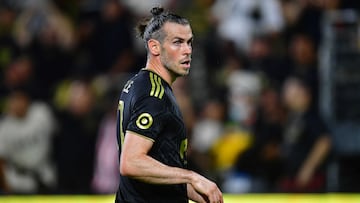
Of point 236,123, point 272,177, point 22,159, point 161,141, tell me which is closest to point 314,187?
point 272,177

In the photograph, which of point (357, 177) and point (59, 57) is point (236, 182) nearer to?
point (357, 177)

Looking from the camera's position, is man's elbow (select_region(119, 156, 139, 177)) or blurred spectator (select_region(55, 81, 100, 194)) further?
blurred spectator (select_region(55, 81, 100, 194))

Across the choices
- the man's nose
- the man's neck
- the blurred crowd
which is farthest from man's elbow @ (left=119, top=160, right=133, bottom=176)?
the blurred crowd

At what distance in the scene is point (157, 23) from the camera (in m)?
5.53

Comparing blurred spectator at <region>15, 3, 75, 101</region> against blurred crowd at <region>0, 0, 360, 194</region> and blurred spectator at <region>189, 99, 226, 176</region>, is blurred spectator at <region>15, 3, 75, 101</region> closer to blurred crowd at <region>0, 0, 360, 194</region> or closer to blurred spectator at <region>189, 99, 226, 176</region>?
blurred crowd at <region>0, 0, 360, 194</region>

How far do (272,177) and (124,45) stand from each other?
9.10ft

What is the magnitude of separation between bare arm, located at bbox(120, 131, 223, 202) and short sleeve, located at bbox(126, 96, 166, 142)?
3 centimetres

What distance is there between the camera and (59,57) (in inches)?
484

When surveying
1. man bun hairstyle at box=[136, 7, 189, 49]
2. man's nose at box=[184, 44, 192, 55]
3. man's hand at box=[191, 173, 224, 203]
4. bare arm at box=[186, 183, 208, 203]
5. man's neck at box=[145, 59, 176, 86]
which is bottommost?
bare arm at box=[186, 183, 208, 203]

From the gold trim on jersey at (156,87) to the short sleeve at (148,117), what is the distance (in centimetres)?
3

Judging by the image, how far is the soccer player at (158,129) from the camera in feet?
16.7

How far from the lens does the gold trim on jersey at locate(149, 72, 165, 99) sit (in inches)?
207

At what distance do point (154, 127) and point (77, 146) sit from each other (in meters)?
5.93

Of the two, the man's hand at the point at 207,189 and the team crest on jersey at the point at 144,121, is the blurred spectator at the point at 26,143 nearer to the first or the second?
the team crest on jersey at the point at 144,121
